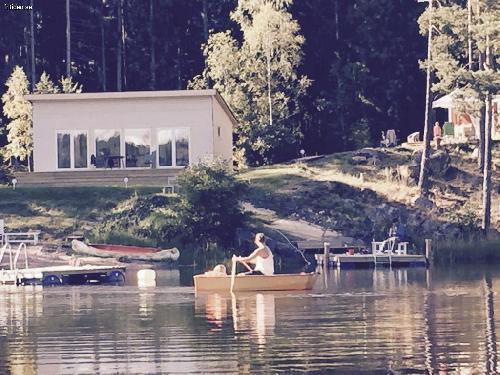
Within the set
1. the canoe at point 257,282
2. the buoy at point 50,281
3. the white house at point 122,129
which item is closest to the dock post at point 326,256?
the buoy at point 50,281

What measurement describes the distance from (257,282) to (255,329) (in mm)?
9755

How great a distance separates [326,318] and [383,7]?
52493 millimetres

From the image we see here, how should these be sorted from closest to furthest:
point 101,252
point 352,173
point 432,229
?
1. point 101,252
2. point 432,229
3. point 352,173

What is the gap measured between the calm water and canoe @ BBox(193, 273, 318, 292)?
16.9 inches

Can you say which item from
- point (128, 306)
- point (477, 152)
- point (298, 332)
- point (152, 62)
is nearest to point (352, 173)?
point (477, 152)

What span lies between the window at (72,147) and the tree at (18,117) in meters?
8.96

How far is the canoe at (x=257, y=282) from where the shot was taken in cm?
3872

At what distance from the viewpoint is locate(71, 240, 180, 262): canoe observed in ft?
172

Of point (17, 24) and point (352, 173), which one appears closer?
point (352, 173)

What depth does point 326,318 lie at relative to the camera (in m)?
31.1

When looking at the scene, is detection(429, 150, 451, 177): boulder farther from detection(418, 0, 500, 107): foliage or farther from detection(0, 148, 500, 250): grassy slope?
detection(418, 0, 500, 107): foliage

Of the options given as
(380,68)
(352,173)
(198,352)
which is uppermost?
(380,68)

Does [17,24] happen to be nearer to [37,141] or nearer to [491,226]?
[37,141]

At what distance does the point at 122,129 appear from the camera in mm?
66875
